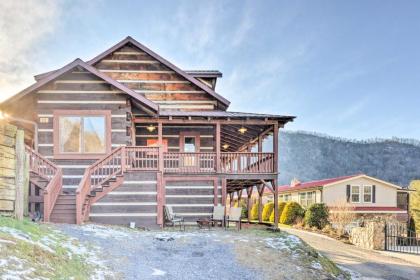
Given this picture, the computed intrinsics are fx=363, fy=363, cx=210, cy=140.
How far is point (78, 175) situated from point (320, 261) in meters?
10.6

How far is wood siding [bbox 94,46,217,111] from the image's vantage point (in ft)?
68.2

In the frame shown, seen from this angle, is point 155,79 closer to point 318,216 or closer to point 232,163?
point 232,163

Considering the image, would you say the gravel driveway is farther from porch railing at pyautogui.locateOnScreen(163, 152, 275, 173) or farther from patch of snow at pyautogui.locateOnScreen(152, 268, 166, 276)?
porch railing at pyautogui.locateOnScreen(163, 152, 275, 173)

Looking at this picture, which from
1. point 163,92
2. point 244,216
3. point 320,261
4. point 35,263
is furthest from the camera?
point 244,216

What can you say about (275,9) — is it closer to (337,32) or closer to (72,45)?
(337,32)

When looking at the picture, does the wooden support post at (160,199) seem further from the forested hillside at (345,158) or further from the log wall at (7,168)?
the forested hillside at (345,158)

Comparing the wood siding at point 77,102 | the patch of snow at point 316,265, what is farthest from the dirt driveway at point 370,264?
the wood siding at point 77,102

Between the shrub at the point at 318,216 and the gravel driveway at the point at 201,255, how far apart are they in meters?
17.6

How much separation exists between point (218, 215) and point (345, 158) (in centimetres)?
10413

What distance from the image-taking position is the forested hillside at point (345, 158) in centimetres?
10338

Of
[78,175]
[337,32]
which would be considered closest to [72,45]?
[78,175]

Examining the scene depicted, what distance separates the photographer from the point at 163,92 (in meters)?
20.9

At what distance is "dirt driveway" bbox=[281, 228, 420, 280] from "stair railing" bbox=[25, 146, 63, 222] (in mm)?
11479

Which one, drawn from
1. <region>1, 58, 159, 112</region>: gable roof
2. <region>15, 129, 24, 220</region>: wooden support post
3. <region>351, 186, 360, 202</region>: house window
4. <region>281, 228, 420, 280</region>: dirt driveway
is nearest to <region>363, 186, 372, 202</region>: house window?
<region>351, 186, 360, 202</region>: house window
